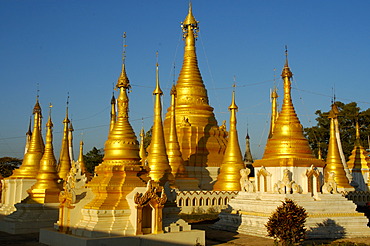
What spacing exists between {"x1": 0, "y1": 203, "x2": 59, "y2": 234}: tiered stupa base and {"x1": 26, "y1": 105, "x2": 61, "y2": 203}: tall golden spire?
433mm

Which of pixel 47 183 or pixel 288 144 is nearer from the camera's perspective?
pixel 288 144

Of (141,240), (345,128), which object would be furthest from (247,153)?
(141,240)

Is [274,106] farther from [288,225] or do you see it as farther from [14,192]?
[288,225]

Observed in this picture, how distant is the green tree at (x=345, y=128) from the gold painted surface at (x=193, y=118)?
23759 mm

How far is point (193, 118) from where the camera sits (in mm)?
44656

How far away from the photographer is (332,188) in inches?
915

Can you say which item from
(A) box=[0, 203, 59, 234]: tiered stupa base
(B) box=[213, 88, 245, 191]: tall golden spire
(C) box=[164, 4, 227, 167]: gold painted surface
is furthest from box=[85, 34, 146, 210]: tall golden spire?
(C) box=[164, 4, 227, 167]: gold painted surface

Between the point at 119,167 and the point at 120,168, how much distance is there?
→ 6 cm

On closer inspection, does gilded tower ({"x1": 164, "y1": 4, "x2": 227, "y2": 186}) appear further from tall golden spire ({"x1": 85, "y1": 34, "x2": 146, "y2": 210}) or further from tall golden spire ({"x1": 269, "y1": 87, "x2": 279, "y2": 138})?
tall golden spire ({"x1": 85, "y1": 34, "x2": 146, "y2": 210})

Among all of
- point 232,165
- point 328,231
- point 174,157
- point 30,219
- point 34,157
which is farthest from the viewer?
point 174,157

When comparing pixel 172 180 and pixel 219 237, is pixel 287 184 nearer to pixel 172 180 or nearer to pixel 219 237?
pixel 219 237

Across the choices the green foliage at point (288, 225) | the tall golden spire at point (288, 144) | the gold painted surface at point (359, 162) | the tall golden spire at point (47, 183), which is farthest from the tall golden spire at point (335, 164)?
the tall golden spire at point (47, 183)

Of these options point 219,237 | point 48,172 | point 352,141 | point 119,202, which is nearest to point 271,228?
point 219,237

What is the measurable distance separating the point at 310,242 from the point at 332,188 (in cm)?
470
